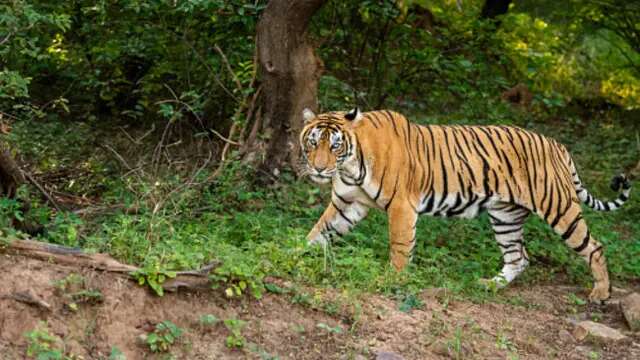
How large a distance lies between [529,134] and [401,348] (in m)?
3.02

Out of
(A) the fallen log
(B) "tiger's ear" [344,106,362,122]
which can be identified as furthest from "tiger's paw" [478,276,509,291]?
(A) the fallen log

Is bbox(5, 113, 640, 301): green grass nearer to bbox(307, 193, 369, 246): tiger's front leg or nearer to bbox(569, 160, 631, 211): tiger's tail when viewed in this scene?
bbox(307, 193, 369, 246): tiger's front leg

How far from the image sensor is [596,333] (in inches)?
234

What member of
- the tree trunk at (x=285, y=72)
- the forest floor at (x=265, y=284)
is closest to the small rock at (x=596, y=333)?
the forest floor at (x=265, y=284)

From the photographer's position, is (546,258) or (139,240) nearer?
(139,240)

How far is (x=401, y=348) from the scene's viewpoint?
5105 millimetres

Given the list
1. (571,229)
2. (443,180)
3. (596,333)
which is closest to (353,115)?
(443,180)

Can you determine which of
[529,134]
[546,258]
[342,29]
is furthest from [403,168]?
[342,29]

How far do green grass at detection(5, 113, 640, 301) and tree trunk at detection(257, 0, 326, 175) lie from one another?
39 cm

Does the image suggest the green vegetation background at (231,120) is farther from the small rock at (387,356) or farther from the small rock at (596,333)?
the small rock at (596,333)

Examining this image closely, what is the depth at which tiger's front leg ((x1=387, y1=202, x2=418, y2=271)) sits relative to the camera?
664 cm

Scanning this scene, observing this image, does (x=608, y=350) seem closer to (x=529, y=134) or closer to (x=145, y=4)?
(x=529, y=134)

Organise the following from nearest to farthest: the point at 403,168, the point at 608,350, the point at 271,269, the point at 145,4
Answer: the point at 271,269 → the point at 608,350 → the point at 403,168 → the point at 145,4

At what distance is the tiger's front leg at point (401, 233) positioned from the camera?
21.8ft
